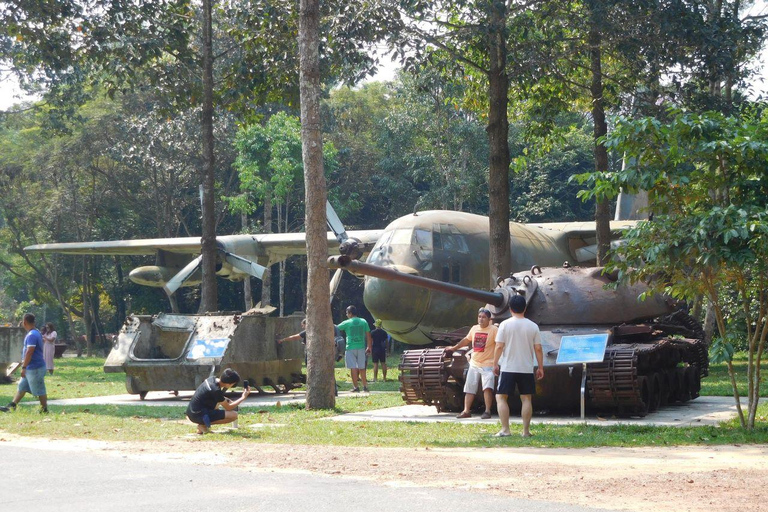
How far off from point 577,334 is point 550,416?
122cm

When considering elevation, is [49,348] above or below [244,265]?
below

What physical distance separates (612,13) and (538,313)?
23.3ft

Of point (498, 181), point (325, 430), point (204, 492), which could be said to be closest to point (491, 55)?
point (498, 181)

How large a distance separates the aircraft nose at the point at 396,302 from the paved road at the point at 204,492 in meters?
11.5

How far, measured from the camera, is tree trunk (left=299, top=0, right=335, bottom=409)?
14797 millimetres

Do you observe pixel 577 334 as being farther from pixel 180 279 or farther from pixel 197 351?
pixel 180 279

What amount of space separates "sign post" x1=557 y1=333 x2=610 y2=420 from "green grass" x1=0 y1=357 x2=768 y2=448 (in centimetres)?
100

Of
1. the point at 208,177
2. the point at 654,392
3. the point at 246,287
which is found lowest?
the point at 654,392

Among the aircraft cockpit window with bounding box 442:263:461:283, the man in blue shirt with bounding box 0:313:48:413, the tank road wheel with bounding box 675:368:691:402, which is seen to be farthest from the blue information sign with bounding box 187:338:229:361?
the tank road wheel with bounding box 675:368:691:402

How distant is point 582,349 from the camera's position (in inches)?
510

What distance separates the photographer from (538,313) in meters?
14.4

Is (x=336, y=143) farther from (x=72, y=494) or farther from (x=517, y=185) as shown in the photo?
(x=72, y=494)

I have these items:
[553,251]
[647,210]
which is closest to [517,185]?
[553,251]

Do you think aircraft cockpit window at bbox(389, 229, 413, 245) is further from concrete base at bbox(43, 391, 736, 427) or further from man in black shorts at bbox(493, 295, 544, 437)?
man in black shorts at bbox(493, 295, 544, 437)
